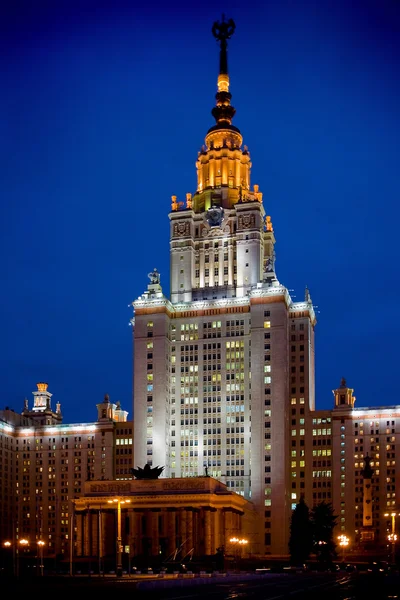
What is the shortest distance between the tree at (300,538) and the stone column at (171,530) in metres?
22.7

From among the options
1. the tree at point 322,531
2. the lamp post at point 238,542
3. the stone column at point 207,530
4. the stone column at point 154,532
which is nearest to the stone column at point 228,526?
the lamp post at point 238,542

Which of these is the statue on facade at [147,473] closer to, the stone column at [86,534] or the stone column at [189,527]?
the stone column at [189,527]

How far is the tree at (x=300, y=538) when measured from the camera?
569ft

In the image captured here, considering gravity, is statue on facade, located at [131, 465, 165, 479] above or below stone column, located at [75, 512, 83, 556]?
above

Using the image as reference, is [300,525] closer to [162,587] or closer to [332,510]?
[332,510]

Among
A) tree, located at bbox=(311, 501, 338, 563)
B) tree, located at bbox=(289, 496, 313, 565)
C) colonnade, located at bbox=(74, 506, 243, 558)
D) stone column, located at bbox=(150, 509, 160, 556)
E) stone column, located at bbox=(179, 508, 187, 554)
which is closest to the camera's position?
tree, located at bbox=(289, 496, 313, 565)

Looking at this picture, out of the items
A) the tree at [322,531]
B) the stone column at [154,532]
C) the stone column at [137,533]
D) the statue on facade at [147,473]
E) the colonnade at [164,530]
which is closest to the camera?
the tree at [322,531]

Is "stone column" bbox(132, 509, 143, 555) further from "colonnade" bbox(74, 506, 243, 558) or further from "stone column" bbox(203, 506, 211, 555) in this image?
"stone column" bbox(203, 506, 211, 555)

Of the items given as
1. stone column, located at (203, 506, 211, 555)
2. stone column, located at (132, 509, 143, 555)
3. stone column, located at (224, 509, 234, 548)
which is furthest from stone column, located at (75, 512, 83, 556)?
stone column, located at (224, 509, 234, 548)

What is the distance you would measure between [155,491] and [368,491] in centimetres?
4155

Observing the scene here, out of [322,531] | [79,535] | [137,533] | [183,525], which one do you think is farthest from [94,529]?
[322,531]

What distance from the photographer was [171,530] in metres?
A: 183

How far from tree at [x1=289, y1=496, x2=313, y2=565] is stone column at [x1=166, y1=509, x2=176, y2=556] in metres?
22.7

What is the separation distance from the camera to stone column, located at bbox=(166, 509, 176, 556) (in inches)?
7121
